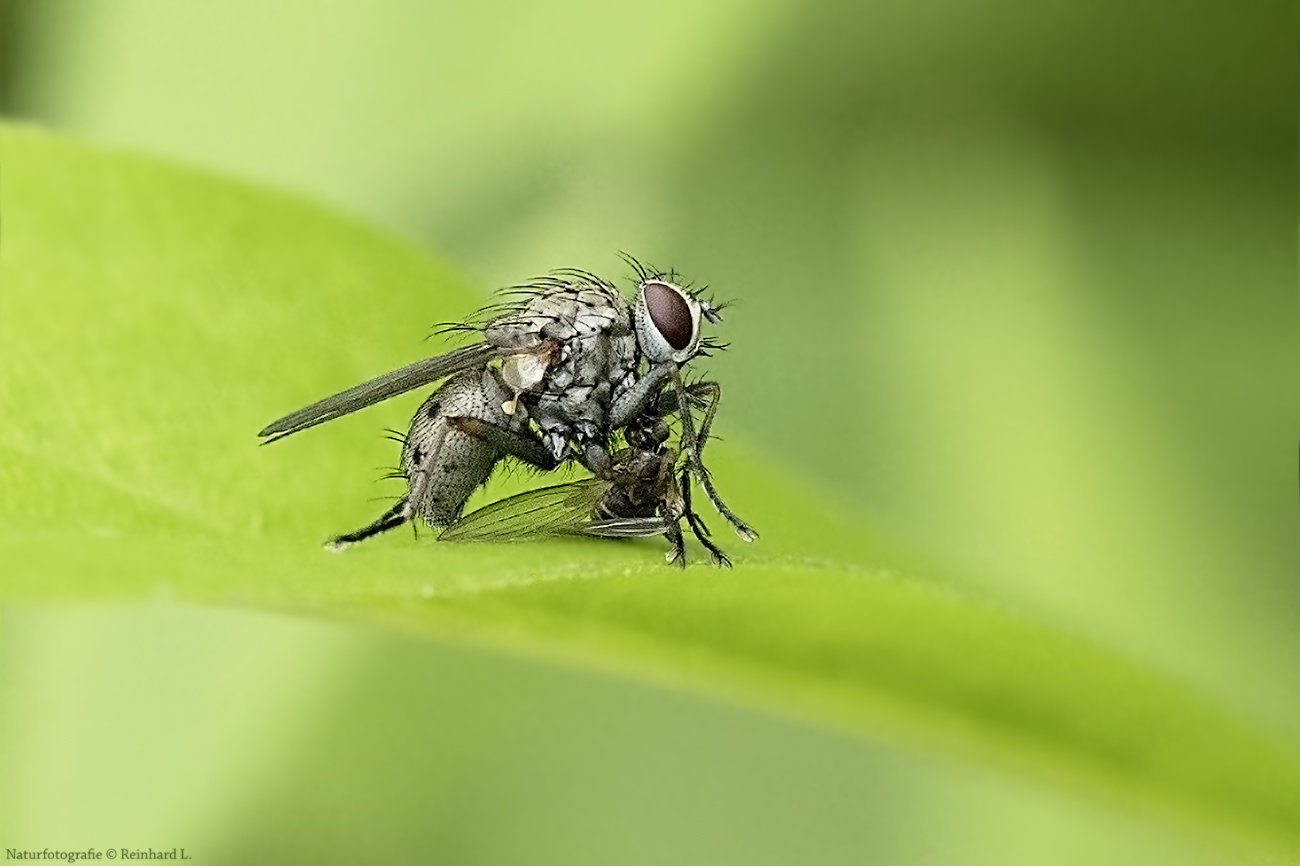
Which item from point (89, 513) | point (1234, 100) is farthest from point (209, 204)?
point (1234, 100)

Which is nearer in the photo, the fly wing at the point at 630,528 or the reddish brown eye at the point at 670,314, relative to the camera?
the fly wing at the point at 630,528

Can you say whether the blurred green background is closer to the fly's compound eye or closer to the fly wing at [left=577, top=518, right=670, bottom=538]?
the fly's compound eye

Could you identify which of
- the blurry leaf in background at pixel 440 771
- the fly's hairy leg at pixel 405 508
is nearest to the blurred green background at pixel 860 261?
the blurry leaf in background at pixel 440 771

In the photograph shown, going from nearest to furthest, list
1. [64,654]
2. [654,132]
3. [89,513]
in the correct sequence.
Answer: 1. [89,513]
2. [64,654]
3. [654,132]

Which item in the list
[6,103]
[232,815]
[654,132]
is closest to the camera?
[232,815]

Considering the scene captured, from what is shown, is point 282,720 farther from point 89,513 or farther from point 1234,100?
point 1234,100

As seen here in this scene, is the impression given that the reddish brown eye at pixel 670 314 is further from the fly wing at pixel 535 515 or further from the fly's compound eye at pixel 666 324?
the fly wing at pixel 535 515
